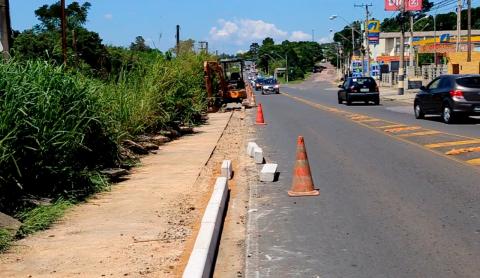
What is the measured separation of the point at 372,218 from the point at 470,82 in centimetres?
1422

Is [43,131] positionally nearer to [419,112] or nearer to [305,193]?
[305,193]

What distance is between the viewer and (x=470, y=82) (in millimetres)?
20094

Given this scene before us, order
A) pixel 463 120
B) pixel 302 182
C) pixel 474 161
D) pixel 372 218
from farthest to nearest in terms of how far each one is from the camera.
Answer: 1. pixel 463 120
2. pixel 474 161
3. pixel 302 182
4. pixel 372 218

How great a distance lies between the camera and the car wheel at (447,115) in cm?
2011

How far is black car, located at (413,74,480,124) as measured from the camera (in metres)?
19.7

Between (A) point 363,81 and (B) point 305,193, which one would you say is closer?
(B) point 305,193

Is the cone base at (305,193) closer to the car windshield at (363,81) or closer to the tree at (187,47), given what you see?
the tree at (187,47)

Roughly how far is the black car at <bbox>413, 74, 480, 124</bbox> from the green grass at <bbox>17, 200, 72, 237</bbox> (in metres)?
15.1

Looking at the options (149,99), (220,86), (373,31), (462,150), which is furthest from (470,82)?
(373,31)

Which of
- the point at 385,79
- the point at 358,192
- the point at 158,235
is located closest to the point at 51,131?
the point at 158,235

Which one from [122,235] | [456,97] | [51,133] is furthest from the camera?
[456,97]

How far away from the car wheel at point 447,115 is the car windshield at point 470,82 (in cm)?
88

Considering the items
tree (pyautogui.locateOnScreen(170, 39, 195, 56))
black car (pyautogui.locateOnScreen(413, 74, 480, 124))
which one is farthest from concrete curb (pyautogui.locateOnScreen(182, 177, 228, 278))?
tree (pyautogui.locateOnScreen(170, 39, 195, 56))

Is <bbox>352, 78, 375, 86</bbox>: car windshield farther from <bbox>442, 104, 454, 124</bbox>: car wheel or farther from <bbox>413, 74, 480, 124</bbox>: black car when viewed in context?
<bbox>442, 104, 454, 124</bbox>: car wheel
